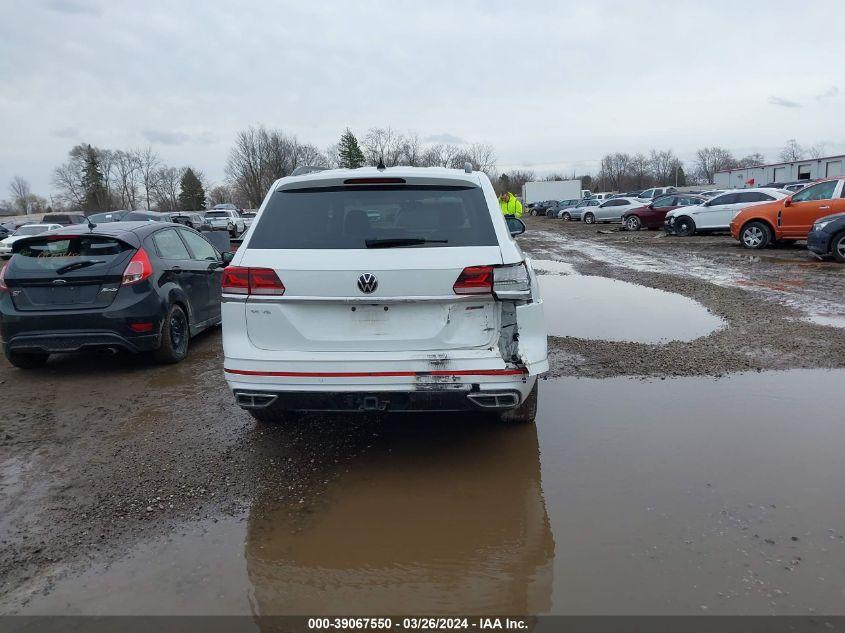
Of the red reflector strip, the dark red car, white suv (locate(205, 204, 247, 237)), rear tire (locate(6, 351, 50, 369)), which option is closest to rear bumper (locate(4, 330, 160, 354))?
rear tire (locate(6, 351, 50, 369))

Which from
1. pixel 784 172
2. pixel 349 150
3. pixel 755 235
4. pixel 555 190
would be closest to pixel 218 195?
pixel 349 150

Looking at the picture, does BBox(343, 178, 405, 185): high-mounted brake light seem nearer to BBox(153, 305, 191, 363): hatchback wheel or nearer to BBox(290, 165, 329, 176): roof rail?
BBox(290, 165, 329, 176): roof rail

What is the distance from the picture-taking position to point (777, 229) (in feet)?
52.5

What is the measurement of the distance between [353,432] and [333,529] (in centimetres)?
124

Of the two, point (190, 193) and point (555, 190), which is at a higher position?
point (190, 193)

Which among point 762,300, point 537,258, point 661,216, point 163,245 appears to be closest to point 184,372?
point 163,245

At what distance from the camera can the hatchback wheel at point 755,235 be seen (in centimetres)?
1642

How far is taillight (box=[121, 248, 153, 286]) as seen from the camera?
5.84 m

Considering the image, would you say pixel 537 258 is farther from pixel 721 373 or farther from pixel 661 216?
pixel 661 216

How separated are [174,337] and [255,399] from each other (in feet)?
11.2

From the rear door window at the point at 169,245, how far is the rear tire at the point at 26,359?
1.58 meters

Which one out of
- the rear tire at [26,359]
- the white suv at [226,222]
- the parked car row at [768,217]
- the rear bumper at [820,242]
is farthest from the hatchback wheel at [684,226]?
the white suv at [226,222]

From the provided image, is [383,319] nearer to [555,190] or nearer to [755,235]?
[755,235]

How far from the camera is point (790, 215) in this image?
15.7m
